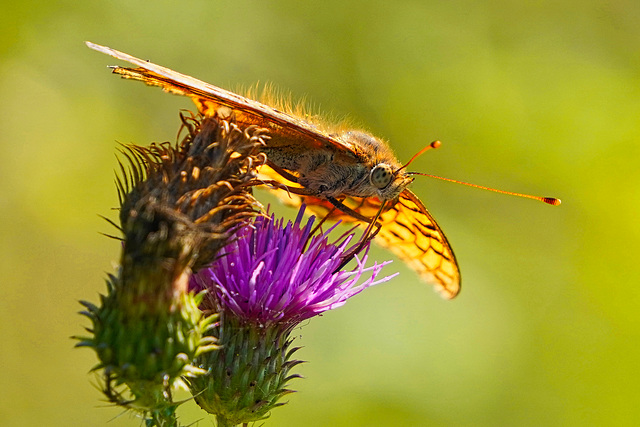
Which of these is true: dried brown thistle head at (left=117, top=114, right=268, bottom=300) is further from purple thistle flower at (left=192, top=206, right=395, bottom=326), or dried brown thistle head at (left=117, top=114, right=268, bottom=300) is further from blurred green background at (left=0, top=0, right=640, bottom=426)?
blurred green background at (left=0, top=0, right=640, bottom=426)

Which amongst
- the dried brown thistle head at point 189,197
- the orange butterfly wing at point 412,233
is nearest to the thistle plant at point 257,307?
the dried brown thistle head at point 189,197

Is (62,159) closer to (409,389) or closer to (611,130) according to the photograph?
(409,389)

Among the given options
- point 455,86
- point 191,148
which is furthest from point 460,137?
point 191,148

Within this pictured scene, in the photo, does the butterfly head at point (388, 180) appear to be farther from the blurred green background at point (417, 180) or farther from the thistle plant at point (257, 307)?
the blurred green background at point (417, 180)

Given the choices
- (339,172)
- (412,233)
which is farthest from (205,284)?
(412,233)

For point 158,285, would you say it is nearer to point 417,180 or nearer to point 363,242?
point 363,242

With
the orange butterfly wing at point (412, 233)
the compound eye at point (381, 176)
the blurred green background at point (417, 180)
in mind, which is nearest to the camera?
the compound eye at point (381, 176)
